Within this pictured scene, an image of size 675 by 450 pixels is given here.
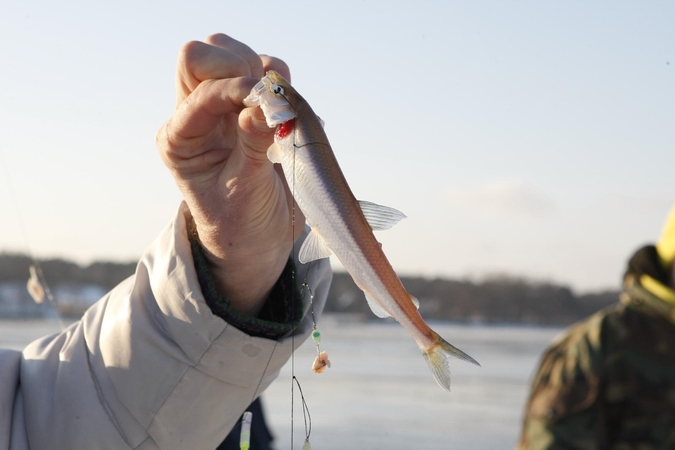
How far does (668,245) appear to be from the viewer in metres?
1.64

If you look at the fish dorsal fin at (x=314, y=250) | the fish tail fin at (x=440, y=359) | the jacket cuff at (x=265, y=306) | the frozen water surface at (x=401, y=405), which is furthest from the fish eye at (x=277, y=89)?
the frozen water surface at (x=401, y=405)

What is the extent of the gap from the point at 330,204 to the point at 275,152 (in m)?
0.23

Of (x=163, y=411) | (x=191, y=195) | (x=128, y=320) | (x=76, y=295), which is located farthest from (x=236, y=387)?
(x=76, y=295)

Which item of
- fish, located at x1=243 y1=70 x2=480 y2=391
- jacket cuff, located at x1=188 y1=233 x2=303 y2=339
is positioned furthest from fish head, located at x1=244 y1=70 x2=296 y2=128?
jacket cuff, located at x1=188 y1=233 x2=303 y2=339

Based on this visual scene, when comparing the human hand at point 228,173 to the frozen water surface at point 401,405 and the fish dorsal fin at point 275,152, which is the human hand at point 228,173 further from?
the frozen water surface at point 401,405

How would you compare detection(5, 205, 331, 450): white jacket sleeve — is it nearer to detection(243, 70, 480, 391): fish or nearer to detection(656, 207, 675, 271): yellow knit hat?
detection(243, 70, 480, 391): fish

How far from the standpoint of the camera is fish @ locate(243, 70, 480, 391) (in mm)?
2230

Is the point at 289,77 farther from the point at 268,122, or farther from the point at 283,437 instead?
the point at 283,437

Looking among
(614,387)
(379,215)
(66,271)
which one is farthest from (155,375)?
(66,271)

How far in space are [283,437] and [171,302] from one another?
9598 mm

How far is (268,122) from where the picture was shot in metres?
2.22

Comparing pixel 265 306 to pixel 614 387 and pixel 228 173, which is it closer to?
pixel 228 173

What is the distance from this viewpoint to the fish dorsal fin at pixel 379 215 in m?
2.31

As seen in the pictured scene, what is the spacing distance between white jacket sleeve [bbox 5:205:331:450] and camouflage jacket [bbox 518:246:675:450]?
125cm
